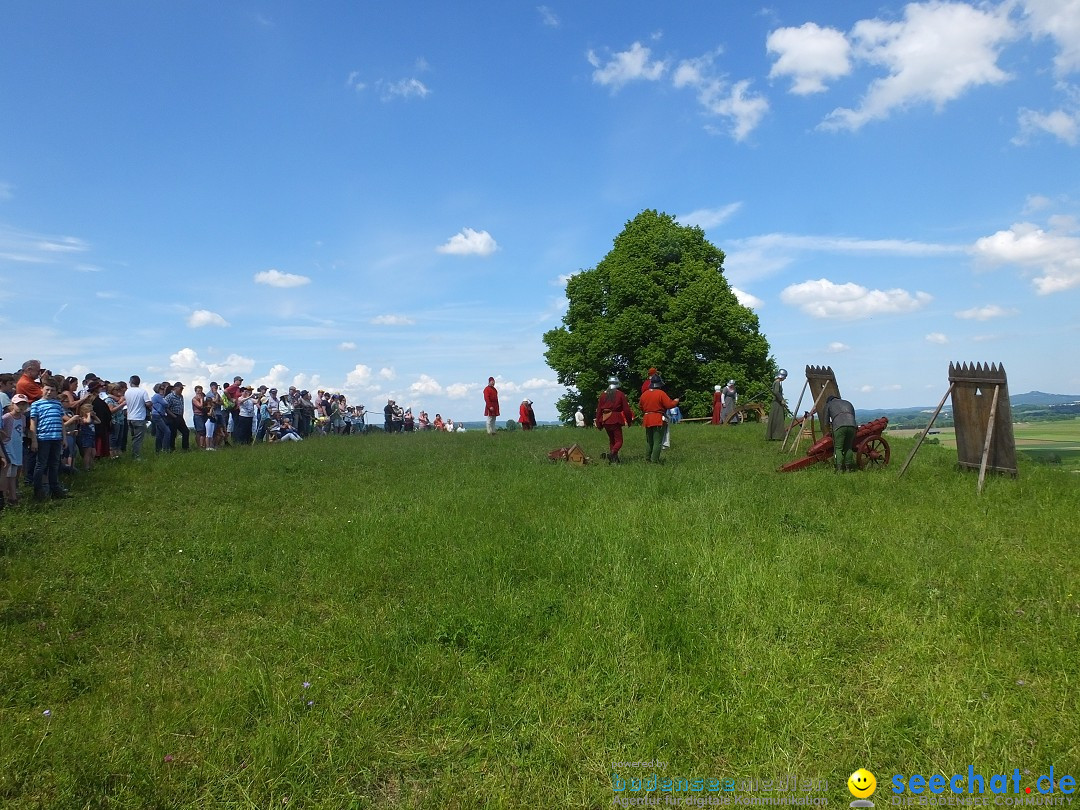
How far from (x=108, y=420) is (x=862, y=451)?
53.5 feet

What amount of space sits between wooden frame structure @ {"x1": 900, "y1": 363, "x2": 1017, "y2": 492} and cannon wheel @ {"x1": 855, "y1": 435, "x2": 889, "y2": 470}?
1747mm

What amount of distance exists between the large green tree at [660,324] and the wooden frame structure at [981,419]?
21.0 metres

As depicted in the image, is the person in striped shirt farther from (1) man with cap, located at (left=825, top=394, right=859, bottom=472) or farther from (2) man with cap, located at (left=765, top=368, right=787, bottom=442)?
(2) man with cap, located at (left=765, top=368, right=787, bottom=442)

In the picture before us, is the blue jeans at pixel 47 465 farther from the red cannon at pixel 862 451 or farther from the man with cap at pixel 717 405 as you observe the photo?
the man with cap at pixel 717 405

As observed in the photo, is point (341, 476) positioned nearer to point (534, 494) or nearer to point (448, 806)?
point (534, 494)

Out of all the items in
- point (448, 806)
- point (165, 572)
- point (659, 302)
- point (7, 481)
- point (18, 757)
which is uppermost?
point (659, 302)

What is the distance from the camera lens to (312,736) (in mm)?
4328

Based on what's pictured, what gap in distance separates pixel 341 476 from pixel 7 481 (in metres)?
5.41

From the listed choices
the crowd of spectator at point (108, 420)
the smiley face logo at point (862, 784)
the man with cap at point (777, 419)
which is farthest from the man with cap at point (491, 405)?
the smiley face logo at point (862, 784)

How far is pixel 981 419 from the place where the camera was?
39.4 ft

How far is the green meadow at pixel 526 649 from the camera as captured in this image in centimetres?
409

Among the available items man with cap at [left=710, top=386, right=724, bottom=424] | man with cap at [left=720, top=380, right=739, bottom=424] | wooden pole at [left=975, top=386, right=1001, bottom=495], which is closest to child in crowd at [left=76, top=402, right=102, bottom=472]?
wooden pole at [left=975, top=386, right=1001, bottom=495]

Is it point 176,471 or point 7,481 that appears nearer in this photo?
point 7,481

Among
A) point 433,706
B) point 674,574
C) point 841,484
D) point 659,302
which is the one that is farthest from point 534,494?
point 659,302
